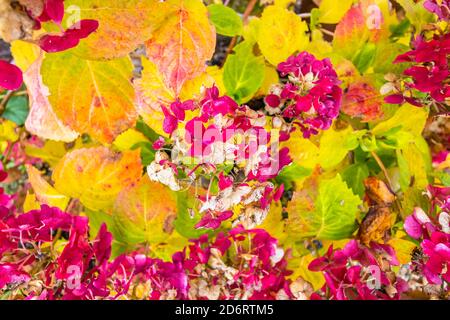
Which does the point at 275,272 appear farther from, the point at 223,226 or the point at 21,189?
the point at 21,189

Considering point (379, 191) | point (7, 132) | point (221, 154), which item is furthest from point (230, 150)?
point (7, 132)

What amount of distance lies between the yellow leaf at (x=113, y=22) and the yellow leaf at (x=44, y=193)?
187 millimetres

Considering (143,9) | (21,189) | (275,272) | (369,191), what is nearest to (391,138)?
(369,191)

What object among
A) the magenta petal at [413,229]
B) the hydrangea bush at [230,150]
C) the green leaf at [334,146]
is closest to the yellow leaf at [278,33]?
the hydrangea bush at [230,150]

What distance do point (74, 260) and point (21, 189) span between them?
38 cm

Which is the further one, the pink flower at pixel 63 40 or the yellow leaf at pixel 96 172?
the yellow leaf at pixel 96 172

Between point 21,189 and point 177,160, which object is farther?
point 21,189

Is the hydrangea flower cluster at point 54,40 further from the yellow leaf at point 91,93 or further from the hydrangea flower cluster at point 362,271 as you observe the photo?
the hydrangea flower cluster at point 362,271

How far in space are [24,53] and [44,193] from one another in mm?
148

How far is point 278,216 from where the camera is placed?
54cm

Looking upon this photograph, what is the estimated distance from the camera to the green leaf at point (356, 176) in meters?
0.53
